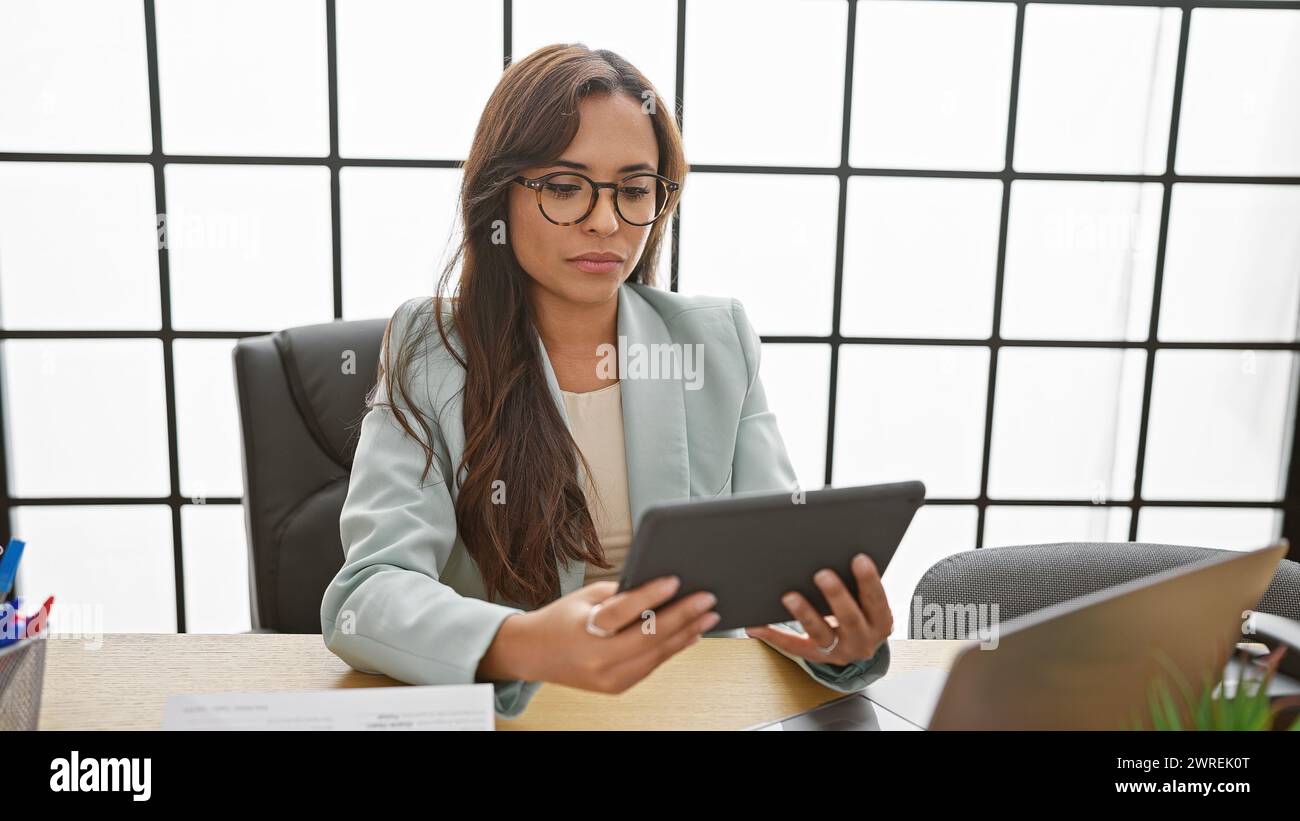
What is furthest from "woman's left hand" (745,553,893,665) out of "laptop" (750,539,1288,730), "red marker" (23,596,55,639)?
"red marker" (23,596,55,639)

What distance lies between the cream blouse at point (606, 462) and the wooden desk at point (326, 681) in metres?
0.27

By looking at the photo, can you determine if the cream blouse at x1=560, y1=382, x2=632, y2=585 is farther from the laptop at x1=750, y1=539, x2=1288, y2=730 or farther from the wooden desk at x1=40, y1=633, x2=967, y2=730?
the laptop at x1=750, y1=539, x2=1288, y2=730

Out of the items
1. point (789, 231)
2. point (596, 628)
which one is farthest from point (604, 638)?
point (789, 231)

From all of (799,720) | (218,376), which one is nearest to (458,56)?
(218,376)

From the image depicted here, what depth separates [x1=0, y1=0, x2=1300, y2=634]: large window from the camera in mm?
2191

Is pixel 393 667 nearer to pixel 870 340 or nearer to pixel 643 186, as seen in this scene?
pixel 643 186

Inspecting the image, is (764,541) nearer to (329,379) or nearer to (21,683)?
(21,683)

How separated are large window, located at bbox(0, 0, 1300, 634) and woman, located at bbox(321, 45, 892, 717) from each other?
0.94 metres

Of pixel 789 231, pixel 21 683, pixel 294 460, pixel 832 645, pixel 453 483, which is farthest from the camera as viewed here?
pixel 789 231

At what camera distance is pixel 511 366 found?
1.36 meters

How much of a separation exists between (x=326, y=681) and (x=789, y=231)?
171cm

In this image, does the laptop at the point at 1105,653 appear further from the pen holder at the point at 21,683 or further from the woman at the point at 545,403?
the pen holder at the point at 21,683
